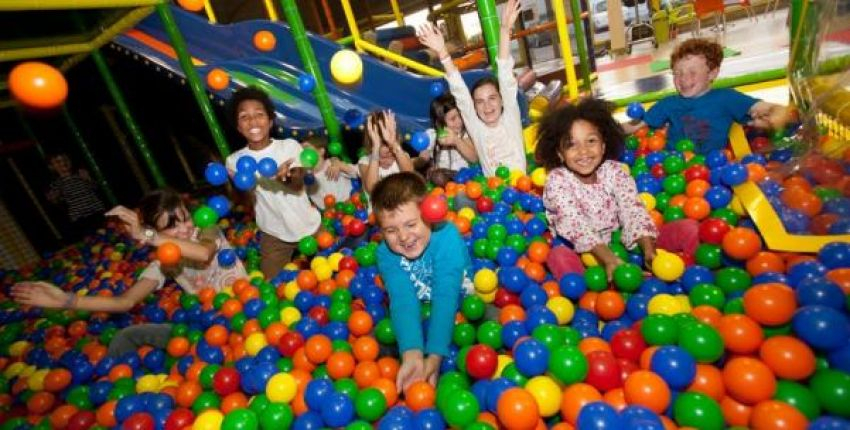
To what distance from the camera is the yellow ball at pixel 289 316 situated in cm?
198

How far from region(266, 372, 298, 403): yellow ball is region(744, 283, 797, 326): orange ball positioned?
1282 millimetres

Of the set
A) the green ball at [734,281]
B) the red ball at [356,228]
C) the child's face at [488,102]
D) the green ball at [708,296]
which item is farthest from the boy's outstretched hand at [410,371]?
the child's face at [488,102]

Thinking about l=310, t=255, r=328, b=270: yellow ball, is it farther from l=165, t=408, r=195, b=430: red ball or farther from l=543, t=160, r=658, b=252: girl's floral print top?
l=543, t=160, r=658, b=252: girl's floral print top

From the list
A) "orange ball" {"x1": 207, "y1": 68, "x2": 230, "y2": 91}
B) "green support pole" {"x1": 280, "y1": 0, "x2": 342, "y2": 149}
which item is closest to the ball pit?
"green support pole" {"x1": 280, "y1": 0, "x2": 342, "y2": 149}

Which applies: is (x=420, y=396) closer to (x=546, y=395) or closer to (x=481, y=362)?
(x=481, y=362)

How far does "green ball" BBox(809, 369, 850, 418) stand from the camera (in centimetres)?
95

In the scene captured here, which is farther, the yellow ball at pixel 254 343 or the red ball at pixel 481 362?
the yellow ball at pixel 254 343

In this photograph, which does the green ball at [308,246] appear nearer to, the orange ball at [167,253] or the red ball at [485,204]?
the orange ball at [167,253]

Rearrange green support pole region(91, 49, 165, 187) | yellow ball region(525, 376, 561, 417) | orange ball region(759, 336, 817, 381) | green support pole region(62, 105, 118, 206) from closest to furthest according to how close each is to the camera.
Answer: orange ball region(759, 336, 817, 381) < yellow ball region(525, 376, 561, 417) < green support pole region(91, 49, 165, 187) < green support pole region(62, 105, 118, 206)

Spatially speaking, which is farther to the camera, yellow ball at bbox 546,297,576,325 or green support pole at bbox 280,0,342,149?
green support pole at bbox 280,0,342,149

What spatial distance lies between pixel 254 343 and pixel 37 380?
0.98 metres

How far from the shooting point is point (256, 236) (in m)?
3.52

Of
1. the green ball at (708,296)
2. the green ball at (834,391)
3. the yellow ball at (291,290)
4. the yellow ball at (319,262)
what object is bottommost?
the green ball at (708,296)

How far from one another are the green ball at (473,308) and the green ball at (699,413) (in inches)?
29.2
